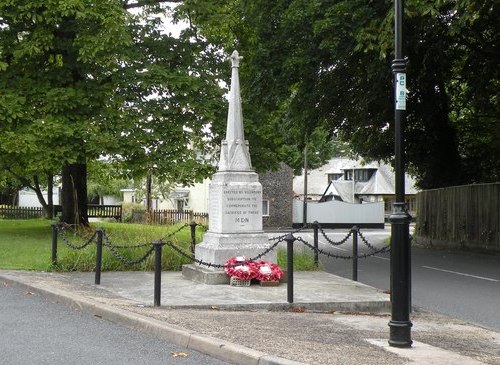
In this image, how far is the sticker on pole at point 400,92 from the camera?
7.61 meters

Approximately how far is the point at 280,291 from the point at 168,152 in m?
9.51

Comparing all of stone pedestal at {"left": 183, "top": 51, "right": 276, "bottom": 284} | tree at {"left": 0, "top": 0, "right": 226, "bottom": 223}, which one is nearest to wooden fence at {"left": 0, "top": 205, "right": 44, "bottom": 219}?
tree at {"left": 0, "top": 0, "right": 226, "bottom": 223}

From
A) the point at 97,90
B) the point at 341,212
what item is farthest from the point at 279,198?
the point at 97,90

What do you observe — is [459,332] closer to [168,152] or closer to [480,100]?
[168,152]

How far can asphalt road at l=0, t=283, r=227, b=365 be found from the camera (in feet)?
22.6

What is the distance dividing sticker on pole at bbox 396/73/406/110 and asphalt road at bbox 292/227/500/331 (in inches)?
162

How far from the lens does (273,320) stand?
9.08m

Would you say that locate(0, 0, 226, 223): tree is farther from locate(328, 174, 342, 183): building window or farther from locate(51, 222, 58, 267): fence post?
locate(328, 174, 342, 183): building window

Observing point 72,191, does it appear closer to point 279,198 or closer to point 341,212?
point 279,198

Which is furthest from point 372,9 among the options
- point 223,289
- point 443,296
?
point 223,289

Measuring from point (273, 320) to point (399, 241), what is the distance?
2.40m

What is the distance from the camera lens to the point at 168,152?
2019 centimetres

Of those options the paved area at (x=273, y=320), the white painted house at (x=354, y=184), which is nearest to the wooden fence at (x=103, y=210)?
the white painted house at (x=354, y=184)

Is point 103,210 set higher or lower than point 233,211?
higher
